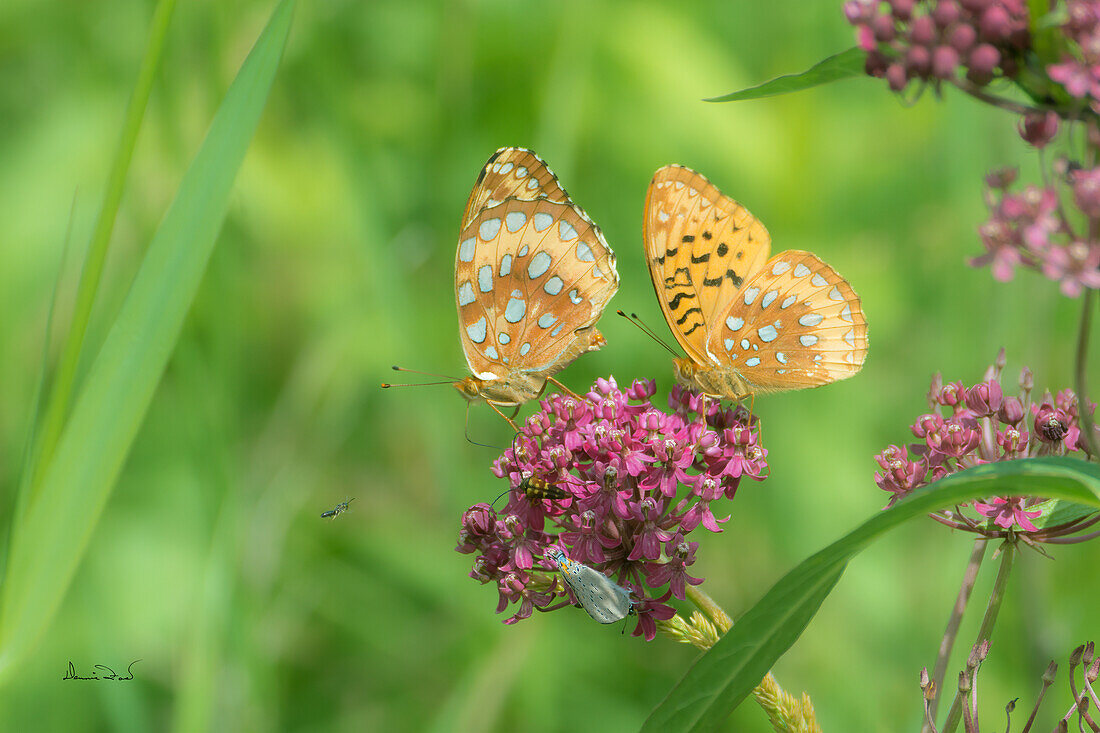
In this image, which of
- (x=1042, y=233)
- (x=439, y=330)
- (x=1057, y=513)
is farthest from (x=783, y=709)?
(x=439, y=330)

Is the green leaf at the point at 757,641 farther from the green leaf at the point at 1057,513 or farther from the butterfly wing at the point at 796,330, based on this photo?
the butterfly wing at the point at 796,330

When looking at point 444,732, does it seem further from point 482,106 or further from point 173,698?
point 482,106

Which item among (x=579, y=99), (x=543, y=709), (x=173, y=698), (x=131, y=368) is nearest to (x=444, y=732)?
(x=543, y=709)

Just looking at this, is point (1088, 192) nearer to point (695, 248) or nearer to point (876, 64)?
point (876, 64)

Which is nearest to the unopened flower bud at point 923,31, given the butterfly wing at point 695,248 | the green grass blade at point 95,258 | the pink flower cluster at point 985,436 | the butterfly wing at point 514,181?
the pink flower cluster at point 985,436

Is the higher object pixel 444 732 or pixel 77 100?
pixel 77 100

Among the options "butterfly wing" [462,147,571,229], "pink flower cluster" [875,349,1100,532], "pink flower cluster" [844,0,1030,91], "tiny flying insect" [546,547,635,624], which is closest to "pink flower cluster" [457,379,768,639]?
"tiny flying insect" [546,547,635,624]
